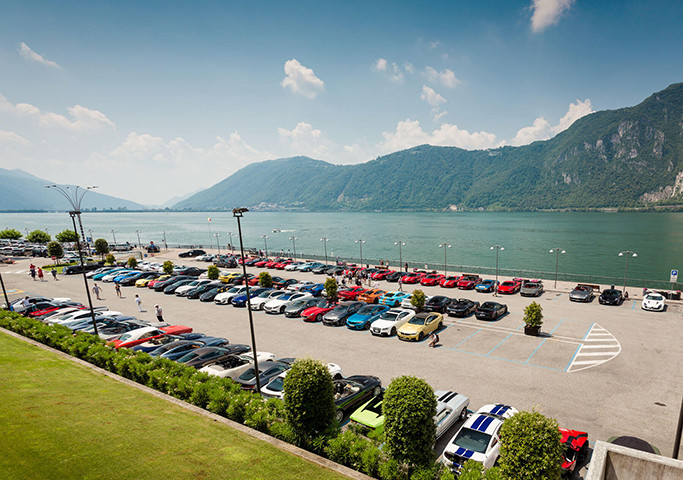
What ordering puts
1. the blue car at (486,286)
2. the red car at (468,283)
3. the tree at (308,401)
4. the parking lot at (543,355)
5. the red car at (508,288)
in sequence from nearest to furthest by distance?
the tree at (308,401) < the parking lot at (543,355) < the red car at (508,288) < the blue car at (486,286) < the red car at (468,283)

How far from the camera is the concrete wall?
263 inches

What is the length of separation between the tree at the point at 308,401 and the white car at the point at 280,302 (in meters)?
18.9

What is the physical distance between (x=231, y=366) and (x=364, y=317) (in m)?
11.3

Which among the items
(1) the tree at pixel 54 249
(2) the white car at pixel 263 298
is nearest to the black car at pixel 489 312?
(2) the white car at pixel 263 298

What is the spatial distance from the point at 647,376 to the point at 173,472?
20542 millimetres

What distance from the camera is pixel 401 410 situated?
8.16 meters

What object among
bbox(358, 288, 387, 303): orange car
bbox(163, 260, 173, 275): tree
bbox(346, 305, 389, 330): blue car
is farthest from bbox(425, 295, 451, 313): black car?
bbox(163, 260, 173, 275): tree

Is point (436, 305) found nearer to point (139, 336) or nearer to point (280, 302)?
point (280, 302)

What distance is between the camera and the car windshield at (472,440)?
390 inches

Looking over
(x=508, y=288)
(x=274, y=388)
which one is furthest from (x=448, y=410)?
(x=508, y=288)

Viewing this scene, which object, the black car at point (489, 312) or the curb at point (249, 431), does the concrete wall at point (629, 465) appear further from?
the black car at point (489, 312)

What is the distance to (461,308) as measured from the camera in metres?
26.7

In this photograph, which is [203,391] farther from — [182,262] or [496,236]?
[496,236]

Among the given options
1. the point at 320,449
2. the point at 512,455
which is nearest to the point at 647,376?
the point at 512,455
